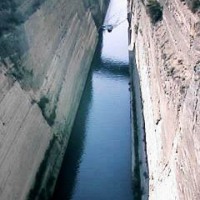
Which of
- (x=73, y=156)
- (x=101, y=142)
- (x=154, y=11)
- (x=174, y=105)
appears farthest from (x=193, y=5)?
(x=101, y=142)

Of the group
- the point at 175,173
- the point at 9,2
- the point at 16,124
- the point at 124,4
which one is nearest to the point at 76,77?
the point at 9,2

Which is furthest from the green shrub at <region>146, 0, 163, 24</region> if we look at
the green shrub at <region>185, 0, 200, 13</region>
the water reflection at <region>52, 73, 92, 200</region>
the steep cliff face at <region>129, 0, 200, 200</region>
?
the water reflection at <region>52, 73, 92, 200</region>

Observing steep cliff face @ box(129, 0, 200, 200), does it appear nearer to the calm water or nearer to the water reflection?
the calm water

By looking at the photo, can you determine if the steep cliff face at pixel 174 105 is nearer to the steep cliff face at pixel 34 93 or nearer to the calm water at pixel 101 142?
the calm water at pixel 101 142

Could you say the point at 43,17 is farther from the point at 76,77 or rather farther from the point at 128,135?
the point at 128,135

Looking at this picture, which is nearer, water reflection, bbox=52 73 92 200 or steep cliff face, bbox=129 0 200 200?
steep cliff face, bbox=129 0 200 200
